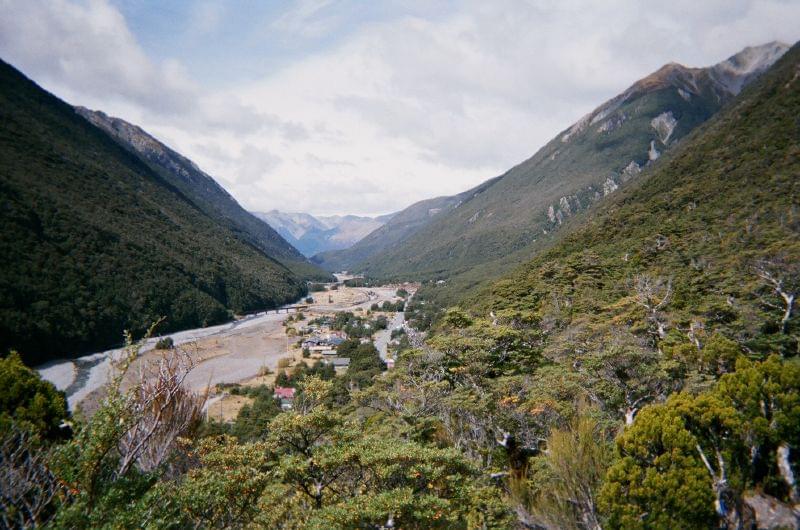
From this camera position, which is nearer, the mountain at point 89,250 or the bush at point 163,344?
the bush at point 163,344

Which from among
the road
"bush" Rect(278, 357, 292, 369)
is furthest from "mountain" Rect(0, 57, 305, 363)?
the road

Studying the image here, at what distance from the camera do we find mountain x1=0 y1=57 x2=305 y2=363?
231ft

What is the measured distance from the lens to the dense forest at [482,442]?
24.8 ft

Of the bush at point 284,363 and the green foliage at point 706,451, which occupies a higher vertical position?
the green foliage at point 706,451

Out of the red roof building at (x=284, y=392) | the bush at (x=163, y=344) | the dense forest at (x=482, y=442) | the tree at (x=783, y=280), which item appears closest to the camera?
the dense forest at (x=482, y=442)

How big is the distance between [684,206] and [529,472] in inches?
2946

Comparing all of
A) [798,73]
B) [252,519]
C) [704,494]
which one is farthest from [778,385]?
[798,73]

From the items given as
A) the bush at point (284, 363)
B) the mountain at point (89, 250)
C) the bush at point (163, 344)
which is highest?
the mountain at point (89, 250)

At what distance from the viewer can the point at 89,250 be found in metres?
88.6

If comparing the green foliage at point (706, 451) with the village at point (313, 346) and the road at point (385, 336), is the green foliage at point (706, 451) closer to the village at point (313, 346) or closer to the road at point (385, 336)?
the village at point (313, 346)

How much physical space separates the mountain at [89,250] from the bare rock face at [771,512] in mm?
86178

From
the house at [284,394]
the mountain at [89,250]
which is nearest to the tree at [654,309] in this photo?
the house at [284,394]

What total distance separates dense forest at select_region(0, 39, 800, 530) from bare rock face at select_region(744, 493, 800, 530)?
0.15 feet

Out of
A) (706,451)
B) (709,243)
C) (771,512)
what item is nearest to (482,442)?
(706,451)
